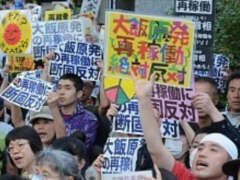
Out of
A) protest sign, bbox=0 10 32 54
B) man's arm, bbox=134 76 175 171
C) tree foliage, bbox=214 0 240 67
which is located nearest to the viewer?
man's arm, bbox=134 76 175 171

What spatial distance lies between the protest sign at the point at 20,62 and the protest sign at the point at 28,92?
107cm

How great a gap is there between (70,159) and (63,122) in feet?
6.64

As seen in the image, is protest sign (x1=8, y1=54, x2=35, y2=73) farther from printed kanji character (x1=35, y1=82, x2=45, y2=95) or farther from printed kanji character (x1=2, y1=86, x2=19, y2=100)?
printed kanji character (x1=35, y1=82, x2=45, y2=95)

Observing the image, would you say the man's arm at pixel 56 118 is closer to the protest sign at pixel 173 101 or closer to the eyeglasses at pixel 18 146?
the eyeglasses at pixel 18 146

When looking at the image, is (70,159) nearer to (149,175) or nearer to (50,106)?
(149,175)

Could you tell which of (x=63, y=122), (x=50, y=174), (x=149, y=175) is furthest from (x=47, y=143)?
(x=149, y=175)

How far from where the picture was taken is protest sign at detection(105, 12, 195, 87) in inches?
244

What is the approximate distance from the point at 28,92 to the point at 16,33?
1.43 meters

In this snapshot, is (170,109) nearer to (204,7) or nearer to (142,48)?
(142,48)

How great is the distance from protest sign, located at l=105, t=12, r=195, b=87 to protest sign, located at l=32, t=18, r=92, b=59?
3.12 metres

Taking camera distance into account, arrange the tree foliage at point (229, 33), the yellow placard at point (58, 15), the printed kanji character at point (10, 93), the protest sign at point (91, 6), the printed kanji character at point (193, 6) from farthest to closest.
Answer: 1. the protest sign at point (91, 6)
2. the tree foliage at point (229, 33)
3. the yellow placard at point (58, 15)
4. the printed kanji character at point (10, 93)
5. the printed kanji character at point (193, 6)

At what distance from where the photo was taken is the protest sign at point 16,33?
9.51m

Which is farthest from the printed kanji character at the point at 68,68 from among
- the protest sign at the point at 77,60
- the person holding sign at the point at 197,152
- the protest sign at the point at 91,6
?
the protest sign at the point at 91,6

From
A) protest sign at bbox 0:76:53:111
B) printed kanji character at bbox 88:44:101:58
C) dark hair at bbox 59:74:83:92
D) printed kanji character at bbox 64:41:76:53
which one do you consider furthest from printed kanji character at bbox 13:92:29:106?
printed kanji character at bbox 88:44:101:58
